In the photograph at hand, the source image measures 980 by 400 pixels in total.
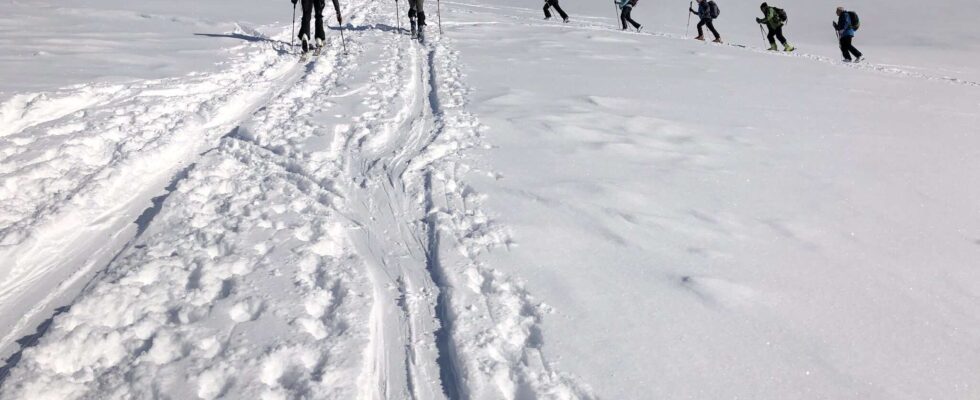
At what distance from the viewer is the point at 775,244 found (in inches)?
131

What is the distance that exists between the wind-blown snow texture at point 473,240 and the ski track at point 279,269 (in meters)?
0.02

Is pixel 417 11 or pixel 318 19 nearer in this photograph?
A: pixel 318 19

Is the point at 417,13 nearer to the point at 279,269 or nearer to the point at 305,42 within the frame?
the point at 305,42

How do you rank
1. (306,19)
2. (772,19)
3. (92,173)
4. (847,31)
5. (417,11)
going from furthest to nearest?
(772,19) < (847,31) < (417,11) < (306,19) < (92,173)

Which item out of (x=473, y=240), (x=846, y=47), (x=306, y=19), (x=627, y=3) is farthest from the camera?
(x=627, y=3)

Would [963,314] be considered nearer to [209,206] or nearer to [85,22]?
[209,206]

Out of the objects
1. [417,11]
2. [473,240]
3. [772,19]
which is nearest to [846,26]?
[772,19]

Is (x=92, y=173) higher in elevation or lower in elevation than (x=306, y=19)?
lower

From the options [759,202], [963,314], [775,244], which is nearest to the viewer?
[963,314]

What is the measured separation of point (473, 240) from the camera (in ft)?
10.8

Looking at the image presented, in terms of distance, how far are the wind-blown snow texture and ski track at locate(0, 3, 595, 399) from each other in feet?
0.05

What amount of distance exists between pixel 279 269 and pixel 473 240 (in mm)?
1087

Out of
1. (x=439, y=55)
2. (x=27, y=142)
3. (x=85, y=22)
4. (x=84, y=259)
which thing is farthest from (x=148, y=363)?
(x=85, y=22)

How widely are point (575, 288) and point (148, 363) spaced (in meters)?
1.92
